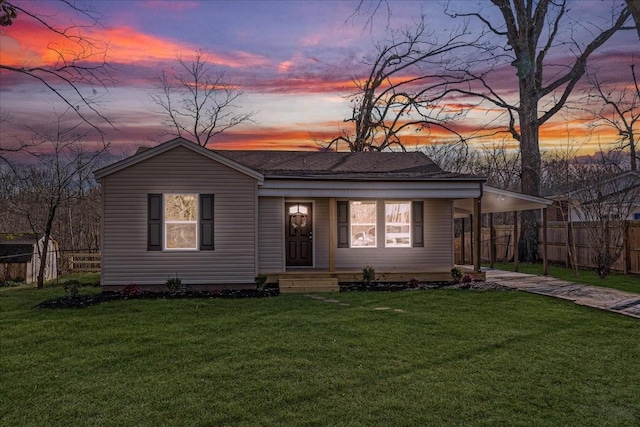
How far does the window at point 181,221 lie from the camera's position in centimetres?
1356

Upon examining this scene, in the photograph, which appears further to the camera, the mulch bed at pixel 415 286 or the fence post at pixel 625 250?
the fence post at pixel 625 250

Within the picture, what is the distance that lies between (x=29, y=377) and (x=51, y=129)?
15081 mm

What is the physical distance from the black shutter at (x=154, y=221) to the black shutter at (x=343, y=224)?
210 inches

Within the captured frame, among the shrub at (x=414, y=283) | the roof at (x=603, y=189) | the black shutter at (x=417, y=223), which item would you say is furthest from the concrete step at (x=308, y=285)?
the roof at (x=603, y=189)

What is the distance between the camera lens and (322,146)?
33125 mm

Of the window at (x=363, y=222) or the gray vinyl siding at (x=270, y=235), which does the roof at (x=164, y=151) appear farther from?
the window at (x=363, y=222)

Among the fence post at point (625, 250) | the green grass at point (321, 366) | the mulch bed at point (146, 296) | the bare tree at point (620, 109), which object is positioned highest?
the bare tree at point (620, 109)

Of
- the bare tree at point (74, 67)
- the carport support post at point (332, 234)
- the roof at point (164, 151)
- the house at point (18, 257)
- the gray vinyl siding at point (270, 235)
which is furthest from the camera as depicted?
the house at point (18, 257)

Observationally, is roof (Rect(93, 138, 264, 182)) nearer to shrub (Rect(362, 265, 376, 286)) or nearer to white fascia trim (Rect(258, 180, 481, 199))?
white fascia trim (Rect(258, 180, 481, 199))

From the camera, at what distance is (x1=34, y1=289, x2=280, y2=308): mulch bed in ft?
38.3

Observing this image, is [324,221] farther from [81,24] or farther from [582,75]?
[582,75]

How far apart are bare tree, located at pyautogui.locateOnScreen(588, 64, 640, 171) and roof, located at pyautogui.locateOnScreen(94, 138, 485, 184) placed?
13500 millimetres

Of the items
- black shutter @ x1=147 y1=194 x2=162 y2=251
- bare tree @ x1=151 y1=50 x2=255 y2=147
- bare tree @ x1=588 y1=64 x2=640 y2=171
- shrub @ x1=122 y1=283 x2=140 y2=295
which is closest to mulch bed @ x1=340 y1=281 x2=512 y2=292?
black shutter @ x1=147 y1=194 x2=162 y2=251

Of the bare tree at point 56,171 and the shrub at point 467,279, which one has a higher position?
the bare tree at point 56,171
